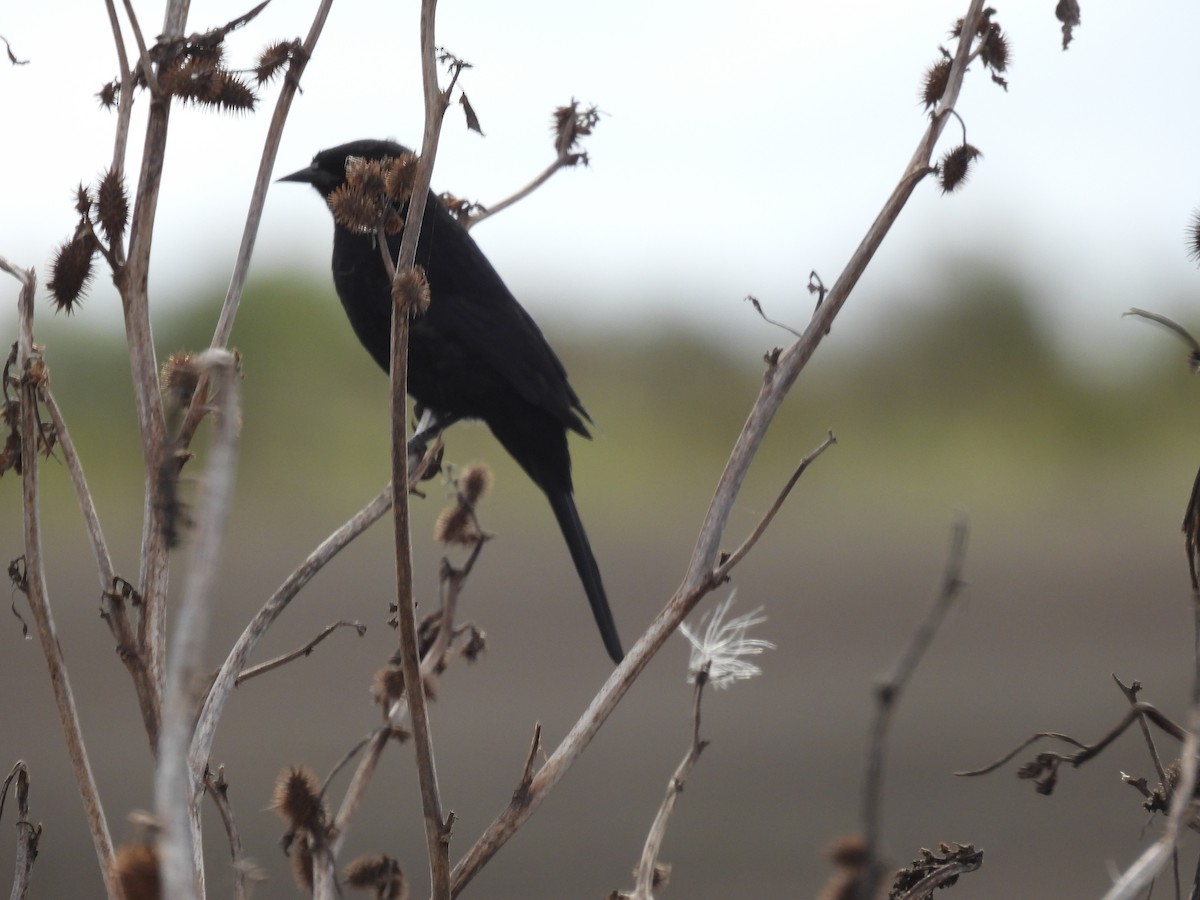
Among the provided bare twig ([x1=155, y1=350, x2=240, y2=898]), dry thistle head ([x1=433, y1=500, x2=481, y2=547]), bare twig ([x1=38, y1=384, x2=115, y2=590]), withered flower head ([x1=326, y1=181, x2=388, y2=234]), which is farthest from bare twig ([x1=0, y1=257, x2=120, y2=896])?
dry thistle head ([x1=433, y1=500, x2=481, y2=547])

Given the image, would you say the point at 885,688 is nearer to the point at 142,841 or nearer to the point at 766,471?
the point at 142,841

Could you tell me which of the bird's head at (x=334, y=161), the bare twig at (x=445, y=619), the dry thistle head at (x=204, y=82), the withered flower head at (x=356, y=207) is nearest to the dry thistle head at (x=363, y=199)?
the withered flower head at (x=356, y=207)

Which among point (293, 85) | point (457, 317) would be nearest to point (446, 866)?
point (293, 85)

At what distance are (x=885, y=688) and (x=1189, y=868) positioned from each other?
27.7 ft

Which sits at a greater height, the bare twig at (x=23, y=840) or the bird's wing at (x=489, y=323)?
the bird's wing at (x=489, y=323)

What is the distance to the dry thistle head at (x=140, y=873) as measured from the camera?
2.82ft

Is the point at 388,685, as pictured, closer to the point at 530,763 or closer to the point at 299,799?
the point at 299,799

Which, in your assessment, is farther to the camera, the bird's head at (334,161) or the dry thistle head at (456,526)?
the bird's head at (334,161)

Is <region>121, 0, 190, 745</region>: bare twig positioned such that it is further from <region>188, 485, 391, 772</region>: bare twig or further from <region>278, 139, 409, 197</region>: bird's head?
<region>278, 139, 409, 197</region>: bird's head

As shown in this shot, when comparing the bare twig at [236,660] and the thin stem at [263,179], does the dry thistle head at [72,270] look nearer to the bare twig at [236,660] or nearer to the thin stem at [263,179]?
the thin stem at [263,179]

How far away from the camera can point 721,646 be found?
1.60 m

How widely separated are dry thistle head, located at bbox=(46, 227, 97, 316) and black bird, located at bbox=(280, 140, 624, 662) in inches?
80.5

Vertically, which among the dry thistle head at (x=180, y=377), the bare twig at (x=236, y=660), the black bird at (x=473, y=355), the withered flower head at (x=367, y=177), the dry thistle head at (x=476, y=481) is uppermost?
the black bird at (x=473, y=355)

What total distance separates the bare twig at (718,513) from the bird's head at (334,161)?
256 cm
